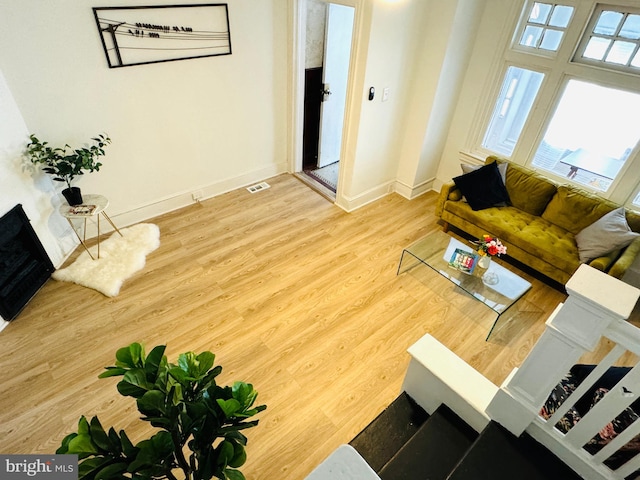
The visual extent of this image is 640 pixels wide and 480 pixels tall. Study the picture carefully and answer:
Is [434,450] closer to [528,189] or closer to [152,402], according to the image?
[152,402]

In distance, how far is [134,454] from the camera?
111cm

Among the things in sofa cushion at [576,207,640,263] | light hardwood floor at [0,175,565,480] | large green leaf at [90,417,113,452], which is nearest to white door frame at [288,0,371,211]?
light hardwood floor at [0,175,565,480]

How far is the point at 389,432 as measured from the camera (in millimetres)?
2023

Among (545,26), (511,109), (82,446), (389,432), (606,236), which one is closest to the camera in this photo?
(82,446)

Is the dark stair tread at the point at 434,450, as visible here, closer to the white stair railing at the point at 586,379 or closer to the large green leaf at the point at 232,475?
the white stair railing at the point at 586,379

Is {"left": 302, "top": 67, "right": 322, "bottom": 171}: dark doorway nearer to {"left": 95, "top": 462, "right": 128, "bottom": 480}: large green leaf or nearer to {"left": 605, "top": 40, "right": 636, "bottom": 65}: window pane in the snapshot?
{"left": 605, "top": 40, "right": 636, "bottom": 65}: window pane

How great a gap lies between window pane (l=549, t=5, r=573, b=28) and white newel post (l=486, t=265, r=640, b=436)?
3.04 meters

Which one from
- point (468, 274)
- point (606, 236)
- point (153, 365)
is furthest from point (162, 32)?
point (606, 236)

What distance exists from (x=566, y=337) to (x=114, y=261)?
3501mm

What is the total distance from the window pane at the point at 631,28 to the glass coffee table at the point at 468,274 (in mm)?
2192

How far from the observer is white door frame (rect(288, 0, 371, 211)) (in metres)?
3.26

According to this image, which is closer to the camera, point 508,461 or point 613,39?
point 508,461

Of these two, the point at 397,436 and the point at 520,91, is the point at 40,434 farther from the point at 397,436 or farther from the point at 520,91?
the point at 520,91

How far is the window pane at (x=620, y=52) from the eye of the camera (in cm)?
294
